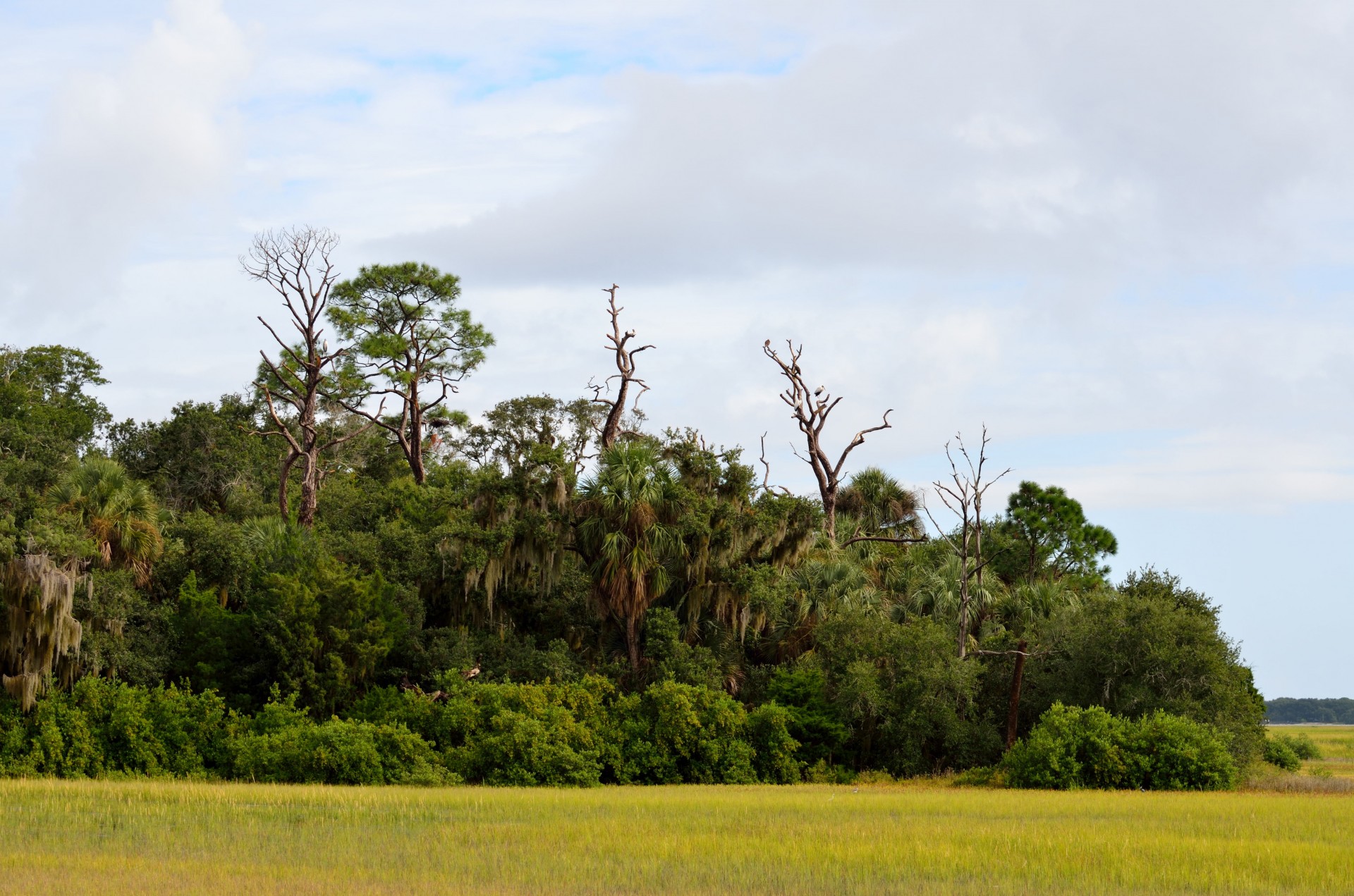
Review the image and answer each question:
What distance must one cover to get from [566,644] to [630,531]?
419cm

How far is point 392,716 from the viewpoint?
35.3 m

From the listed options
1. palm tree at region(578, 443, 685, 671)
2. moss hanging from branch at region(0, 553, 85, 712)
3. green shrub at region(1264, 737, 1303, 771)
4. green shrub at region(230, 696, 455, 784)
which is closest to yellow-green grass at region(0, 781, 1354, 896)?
green shrub at region(230, 696, 455, 784)

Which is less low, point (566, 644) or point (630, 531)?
point (630, 531)

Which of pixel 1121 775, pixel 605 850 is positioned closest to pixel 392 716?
pixel 605 850

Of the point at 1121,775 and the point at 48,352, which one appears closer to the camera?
the point at 1121,775

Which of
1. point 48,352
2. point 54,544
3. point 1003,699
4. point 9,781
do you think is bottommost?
point 9,781

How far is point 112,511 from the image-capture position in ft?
118

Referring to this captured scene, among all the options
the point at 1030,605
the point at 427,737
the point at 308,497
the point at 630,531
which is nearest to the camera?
the point at 427,737

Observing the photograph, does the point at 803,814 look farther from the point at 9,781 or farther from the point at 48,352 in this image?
the point at 48,352

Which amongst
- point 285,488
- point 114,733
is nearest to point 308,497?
point 285,488


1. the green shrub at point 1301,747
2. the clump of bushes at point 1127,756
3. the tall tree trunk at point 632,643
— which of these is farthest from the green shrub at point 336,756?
→ the green shrub at point 1301,747

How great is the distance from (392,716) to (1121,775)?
18047 millimetres

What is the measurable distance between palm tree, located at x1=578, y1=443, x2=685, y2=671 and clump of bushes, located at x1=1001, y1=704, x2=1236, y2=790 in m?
10.9

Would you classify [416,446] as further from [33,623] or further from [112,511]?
[33,623]
